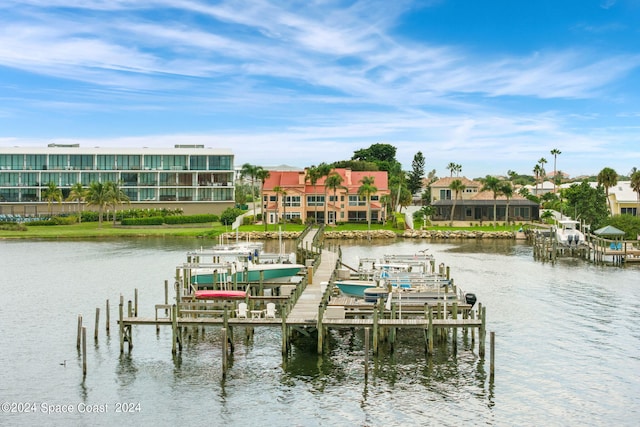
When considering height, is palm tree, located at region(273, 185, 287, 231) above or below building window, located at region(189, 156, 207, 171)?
below

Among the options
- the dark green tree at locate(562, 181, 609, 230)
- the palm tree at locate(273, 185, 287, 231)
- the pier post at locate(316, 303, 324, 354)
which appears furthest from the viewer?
the palm tree at locate(273, 185, 287, 231)

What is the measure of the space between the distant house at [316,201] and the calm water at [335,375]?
239 ft

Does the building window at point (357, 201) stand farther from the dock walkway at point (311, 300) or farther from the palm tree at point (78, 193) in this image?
the dock walkway at point (311, 300)

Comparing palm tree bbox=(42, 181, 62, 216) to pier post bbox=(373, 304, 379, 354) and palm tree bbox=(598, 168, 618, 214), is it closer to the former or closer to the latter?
palm tree bbox=(598, 168, 618, 214)

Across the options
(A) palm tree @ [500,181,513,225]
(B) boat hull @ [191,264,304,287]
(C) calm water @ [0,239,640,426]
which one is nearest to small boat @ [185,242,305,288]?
(B) boat hull @ [191,264,304,287]

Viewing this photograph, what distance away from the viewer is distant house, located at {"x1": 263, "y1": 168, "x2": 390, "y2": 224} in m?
126

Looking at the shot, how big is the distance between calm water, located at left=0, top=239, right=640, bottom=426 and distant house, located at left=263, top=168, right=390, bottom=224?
239 ft

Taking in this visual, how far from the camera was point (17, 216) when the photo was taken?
447 feet

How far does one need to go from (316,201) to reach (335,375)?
93.4m

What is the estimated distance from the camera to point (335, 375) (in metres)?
33.9

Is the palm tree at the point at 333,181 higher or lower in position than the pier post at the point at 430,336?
higher

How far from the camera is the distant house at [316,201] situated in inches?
4975

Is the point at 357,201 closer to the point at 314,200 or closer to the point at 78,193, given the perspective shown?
the point at 314,200

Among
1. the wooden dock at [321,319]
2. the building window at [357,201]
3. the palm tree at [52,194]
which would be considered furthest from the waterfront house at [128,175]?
the wooden dock at [321,319]
